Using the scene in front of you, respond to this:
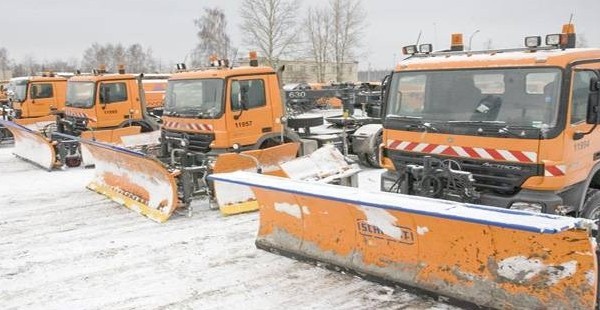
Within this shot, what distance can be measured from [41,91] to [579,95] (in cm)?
1732

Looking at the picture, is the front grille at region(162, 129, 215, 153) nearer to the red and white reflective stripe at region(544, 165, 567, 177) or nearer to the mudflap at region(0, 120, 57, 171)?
the mudflap at region(0, 120, 57, 171)

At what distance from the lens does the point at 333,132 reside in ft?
42.1

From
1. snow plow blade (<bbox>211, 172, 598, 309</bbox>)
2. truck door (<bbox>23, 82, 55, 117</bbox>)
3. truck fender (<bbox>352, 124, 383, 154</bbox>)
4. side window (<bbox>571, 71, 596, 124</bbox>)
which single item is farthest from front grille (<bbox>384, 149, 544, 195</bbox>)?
truck door (<bbox>23, 82, 55, 117</bbox>)

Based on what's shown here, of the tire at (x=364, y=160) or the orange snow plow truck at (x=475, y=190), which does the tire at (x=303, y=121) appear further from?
the orange snow plow truck at (x=475, y=190)

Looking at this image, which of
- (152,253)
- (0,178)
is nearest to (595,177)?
(152,253)

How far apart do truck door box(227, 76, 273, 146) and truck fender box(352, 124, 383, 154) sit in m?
2.81

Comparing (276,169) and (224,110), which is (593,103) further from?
(224,110)

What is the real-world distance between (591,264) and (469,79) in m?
2.43

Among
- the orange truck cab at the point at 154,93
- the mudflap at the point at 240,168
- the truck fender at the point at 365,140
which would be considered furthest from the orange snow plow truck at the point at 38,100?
the mudflap at the point at 240,168

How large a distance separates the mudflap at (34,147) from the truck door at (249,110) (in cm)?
609

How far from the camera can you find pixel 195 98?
9.98m

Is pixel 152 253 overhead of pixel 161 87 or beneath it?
beneath

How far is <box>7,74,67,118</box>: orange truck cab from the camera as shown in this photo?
18047mm

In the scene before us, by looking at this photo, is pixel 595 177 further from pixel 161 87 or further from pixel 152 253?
pixel 161 87
